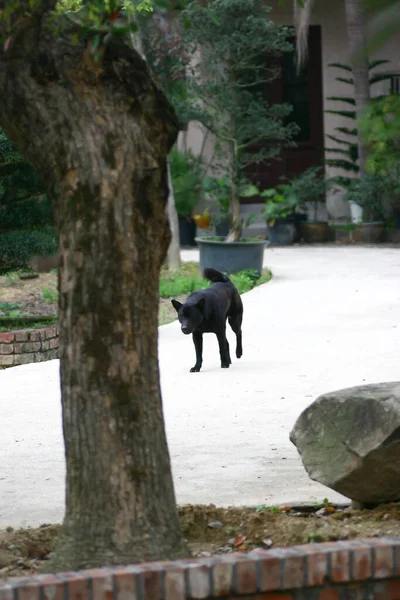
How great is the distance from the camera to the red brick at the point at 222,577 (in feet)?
9.93

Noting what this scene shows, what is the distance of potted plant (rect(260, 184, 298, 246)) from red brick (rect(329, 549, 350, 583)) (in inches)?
657

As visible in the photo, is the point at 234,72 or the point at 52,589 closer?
the point at 52,589

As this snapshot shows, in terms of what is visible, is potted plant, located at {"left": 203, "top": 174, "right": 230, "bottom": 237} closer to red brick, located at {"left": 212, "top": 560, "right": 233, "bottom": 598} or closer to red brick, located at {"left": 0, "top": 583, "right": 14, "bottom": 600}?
red brick, located at {"left": 212, "top": 560, "right": 233, "bottom": 598}

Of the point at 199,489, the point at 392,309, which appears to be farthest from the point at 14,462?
the point at 392,309

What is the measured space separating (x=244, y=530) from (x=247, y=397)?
3.23 metres

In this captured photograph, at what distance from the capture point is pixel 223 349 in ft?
28.6

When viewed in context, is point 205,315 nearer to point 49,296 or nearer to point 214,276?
point 214,276

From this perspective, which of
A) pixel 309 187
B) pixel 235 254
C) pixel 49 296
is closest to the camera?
pixel 49 296

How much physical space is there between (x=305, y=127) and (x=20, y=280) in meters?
9.73

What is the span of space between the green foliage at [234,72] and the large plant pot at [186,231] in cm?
297

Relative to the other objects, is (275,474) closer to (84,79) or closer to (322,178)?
(84,79)

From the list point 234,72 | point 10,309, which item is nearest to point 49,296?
point 10,309

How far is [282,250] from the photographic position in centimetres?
2005

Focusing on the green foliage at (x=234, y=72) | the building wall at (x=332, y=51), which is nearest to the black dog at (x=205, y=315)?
the green foliage at (x=234, y=72)
